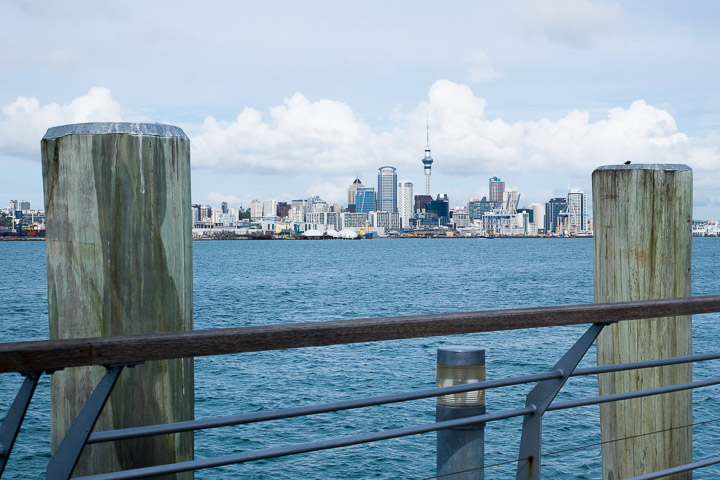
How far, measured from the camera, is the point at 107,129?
6.57 ft

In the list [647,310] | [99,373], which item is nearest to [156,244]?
[99,373]

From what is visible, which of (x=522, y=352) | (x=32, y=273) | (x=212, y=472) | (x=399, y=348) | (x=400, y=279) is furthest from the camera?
(x=32, y=273)

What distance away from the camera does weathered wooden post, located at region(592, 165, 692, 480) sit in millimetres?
3275

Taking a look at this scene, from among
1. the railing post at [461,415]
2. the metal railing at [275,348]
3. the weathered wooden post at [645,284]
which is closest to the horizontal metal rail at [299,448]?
the metal railing at [275,348]

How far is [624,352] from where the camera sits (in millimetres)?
3361

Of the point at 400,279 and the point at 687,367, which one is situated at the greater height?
the point at 687,367

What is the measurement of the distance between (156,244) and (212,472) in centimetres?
1165

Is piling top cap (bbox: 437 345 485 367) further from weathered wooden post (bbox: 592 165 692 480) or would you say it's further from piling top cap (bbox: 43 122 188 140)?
piling top cap (bbox: 43 122 188 140)

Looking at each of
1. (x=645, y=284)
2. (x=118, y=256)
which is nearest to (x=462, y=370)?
(x=645, y=284)

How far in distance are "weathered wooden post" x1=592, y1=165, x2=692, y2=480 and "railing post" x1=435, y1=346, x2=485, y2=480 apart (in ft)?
3.15

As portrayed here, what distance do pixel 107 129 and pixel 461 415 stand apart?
150cm

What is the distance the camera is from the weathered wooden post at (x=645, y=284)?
3275 mm

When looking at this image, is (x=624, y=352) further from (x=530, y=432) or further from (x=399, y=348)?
(x=399, y=348)

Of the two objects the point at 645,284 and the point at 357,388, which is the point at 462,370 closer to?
the point at 645,284
